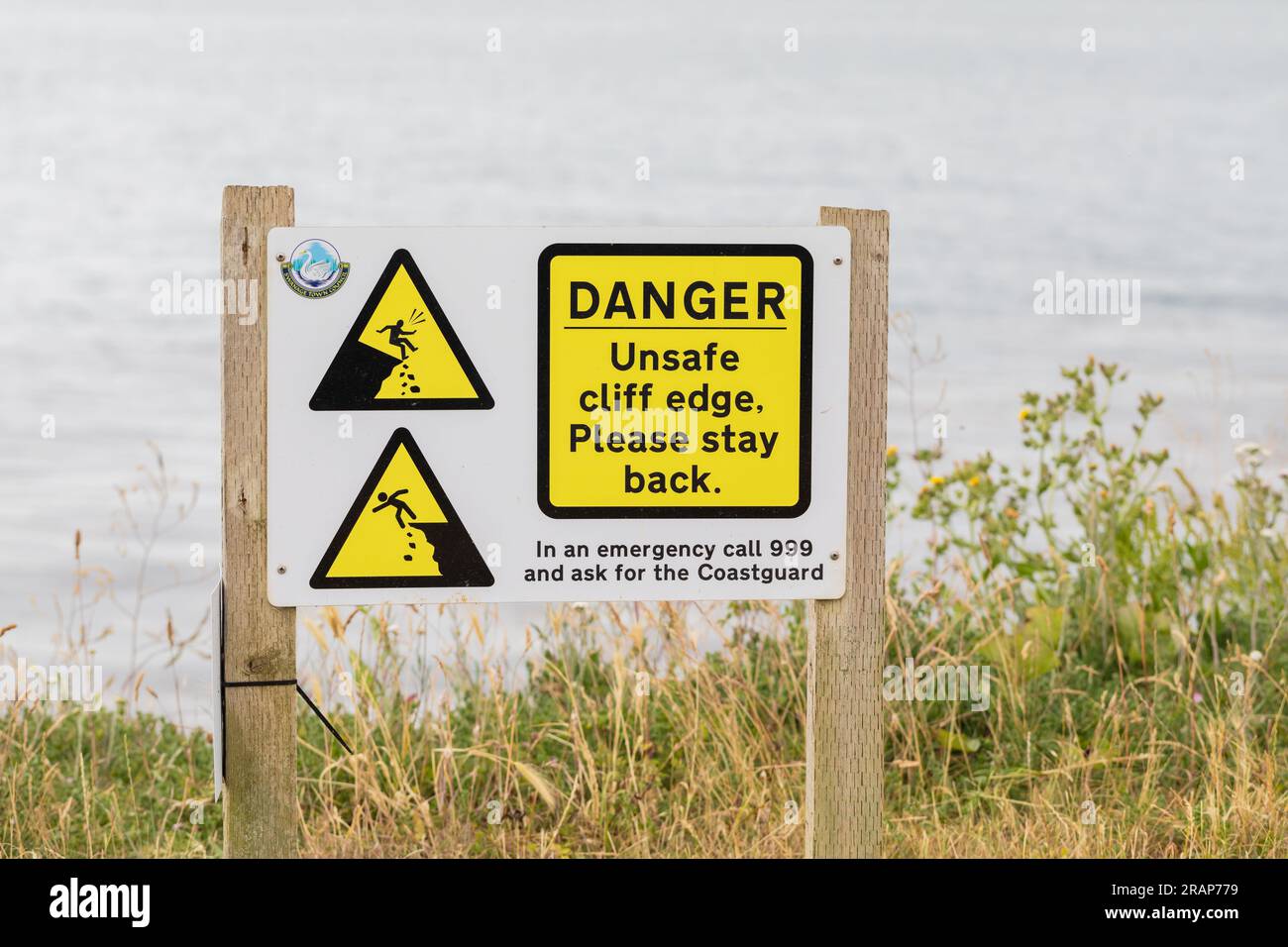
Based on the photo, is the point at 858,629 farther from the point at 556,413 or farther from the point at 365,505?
the point at 365,505

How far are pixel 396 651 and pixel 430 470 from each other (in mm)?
1922

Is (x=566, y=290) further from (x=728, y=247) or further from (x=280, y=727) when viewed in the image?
(x=280, y=727)

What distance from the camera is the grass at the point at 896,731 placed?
15.3ft

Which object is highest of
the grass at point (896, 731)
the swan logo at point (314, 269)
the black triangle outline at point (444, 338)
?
the swan logo at point (314, 269)

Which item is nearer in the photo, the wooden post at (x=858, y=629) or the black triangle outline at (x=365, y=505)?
the black triangle outline at (x=365, y=505)

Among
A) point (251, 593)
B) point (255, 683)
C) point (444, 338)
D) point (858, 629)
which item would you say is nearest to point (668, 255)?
point (444, 338)

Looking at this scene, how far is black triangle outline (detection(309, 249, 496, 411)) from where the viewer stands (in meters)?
3.53

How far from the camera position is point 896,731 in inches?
203

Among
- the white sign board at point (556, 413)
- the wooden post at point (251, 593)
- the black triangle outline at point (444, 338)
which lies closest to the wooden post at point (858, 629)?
the white sign board at point (556, 413)

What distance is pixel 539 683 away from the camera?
217 inches

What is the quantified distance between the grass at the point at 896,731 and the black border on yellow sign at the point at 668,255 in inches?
52.8

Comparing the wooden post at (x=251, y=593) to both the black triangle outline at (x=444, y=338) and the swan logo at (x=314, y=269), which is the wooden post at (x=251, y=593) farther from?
the black triangle outline at (x=444, y=338)

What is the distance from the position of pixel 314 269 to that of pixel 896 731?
280 cm

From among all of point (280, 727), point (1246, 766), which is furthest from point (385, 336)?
point (1246, 766)
